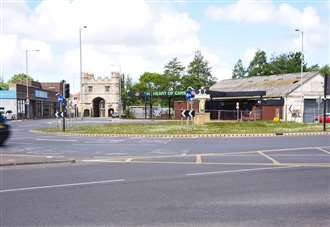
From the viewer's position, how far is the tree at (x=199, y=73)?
3880 inches

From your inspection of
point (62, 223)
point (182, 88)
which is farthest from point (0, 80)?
point (62, 223)

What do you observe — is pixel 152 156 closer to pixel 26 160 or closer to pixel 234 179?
pixel 26 160

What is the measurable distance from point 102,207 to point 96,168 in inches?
208

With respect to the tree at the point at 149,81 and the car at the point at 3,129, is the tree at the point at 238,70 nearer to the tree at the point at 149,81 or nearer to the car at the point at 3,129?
the tree at the point at 149,81

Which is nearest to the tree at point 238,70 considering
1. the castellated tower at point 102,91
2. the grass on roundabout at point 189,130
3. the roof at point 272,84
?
the castellated tower at point 102,91

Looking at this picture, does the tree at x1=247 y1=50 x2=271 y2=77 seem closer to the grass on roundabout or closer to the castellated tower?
the castellated tower

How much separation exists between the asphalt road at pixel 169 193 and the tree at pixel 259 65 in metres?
97.1

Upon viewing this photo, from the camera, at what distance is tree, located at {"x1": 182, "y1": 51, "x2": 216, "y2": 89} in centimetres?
9856

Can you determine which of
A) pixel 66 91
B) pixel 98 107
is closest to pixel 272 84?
pixel 66 91

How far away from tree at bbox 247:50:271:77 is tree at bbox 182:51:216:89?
13106mm

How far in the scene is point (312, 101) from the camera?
5834 cm

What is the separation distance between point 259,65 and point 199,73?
19.1 metres

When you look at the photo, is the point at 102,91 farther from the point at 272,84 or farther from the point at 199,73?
the point at 272,84

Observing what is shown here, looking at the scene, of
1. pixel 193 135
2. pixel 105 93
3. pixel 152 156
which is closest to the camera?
pixel 152 156
